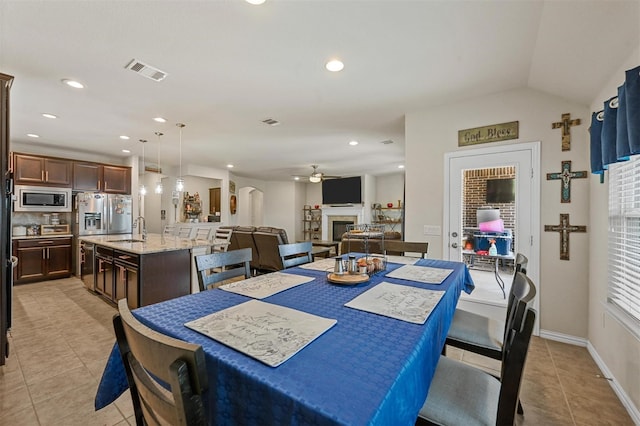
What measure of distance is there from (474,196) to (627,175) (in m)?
1.27

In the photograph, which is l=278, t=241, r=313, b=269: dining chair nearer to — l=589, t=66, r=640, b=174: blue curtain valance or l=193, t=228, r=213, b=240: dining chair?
l=589, t=66, r=640, b=174: blue curtain valance

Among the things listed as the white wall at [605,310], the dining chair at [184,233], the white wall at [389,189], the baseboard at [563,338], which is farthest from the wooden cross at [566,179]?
the white wall at [389,189]

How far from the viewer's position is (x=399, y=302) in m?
1.29

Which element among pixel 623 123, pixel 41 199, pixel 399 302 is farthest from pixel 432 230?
pixel 41 199

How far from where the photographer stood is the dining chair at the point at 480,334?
1610 millimetres

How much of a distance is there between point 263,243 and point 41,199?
4.00 metres

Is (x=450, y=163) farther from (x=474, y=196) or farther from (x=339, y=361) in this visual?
(x=339, y=361)

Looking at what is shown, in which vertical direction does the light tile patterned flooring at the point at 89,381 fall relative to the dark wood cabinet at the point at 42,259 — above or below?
below

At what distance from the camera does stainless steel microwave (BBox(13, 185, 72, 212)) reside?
188 inches

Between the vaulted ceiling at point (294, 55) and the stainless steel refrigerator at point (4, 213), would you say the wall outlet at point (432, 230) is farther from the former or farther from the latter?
the stainless steel refrigerator at point (4, 213)

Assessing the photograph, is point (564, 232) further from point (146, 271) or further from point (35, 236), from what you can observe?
point (35, 236)

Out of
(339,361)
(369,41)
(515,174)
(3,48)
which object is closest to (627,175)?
(515,174)

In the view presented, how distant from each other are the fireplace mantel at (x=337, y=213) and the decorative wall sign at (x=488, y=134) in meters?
5.70

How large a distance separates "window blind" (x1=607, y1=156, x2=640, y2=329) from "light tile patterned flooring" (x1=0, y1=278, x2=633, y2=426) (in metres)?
0.62
